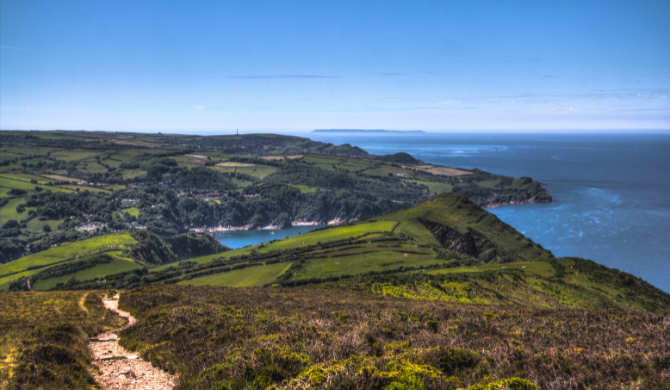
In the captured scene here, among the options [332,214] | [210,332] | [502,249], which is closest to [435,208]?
[502,249]

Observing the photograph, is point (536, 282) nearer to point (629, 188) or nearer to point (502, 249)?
point (502, 249)

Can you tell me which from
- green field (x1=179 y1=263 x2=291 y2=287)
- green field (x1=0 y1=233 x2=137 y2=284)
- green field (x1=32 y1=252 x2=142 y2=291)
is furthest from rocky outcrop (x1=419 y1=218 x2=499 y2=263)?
green field (x1=0 y1=233 x2=137 y2=284)

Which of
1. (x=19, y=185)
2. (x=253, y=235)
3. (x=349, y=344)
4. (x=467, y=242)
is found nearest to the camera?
(x=349, y=344)

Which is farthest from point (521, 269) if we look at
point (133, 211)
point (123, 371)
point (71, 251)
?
point (133, 211)

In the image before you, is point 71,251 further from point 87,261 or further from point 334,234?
point 334,234

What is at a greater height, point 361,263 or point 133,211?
point 361,263

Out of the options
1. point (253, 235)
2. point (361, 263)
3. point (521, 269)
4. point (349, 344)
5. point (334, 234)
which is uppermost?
point (349, 344)
